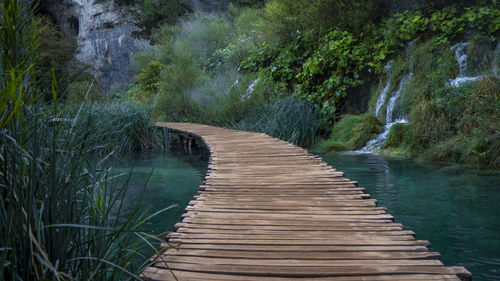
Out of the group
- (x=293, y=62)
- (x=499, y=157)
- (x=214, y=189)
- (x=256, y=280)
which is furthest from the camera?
(x=293, y=62)

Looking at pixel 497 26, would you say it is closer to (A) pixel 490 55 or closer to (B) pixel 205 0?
(A) pixel 490 55

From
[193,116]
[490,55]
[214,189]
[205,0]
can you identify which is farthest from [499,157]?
[205,0]

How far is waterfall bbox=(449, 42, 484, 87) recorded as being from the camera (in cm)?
785

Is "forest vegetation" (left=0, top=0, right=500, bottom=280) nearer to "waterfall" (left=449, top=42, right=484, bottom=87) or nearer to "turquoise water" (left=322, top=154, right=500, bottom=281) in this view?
"waterfall" (left=449, top=42, right=484, bottom=87)

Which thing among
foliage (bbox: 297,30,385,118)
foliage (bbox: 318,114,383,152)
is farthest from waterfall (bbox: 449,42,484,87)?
foliage (bbox: 318,114,383,152)

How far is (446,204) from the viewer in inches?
177

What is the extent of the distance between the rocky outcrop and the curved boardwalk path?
65.5ft

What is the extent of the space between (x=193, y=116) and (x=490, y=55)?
8166 millimetres

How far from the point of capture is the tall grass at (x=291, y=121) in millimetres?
9391

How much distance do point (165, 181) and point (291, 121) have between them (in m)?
3.96

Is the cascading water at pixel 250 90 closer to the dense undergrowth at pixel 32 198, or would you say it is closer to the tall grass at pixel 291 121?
the tall grass at pixel 291 121

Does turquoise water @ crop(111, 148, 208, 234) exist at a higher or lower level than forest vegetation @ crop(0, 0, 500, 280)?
lower

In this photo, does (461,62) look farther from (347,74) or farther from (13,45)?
(13,45)

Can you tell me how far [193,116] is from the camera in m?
13.2
